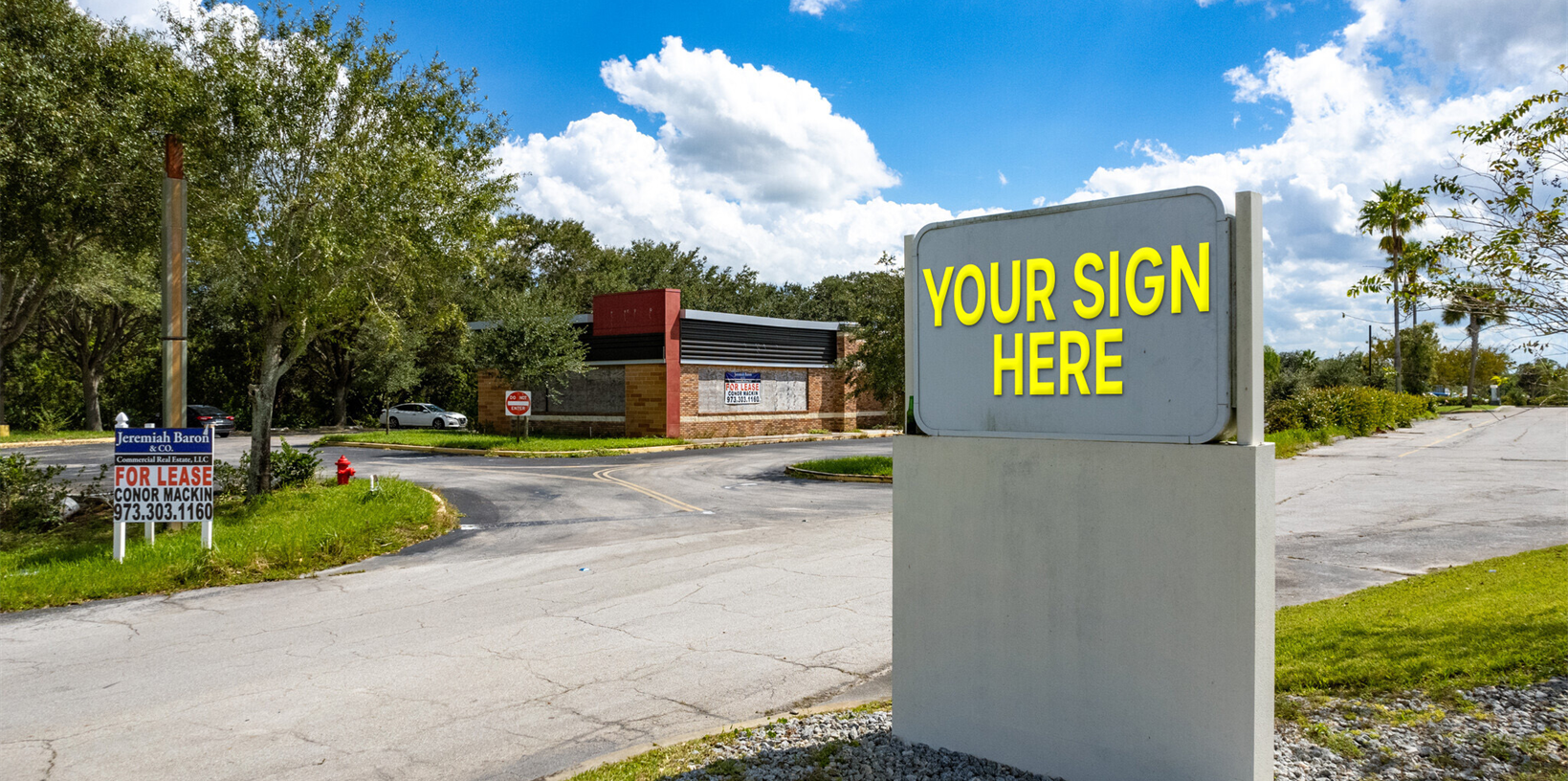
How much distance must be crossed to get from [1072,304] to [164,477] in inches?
446

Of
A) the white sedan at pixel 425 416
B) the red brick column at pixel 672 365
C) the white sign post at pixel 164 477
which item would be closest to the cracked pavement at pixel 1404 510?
the white sign post at pixel 164 477

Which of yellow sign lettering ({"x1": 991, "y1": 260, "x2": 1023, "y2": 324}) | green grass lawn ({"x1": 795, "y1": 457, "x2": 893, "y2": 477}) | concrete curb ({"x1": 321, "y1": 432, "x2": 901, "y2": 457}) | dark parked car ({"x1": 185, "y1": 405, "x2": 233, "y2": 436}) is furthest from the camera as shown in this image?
dark parked car ({"x1": 185, "y1": 405, "x2": 233, "y2": 436})

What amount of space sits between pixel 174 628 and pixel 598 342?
26.7 meters

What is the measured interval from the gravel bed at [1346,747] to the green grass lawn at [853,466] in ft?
53.0

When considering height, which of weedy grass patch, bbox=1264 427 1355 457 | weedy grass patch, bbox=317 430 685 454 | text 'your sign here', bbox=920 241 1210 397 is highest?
text 'your sign here', bbox=920 241 1210 397

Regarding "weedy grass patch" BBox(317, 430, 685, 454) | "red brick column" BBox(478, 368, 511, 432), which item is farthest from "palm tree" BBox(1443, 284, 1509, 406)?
"red brick column" BBox(478, 368, 511, 432)

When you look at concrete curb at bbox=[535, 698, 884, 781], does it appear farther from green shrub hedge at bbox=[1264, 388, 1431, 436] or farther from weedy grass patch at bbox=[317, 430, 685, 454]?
green shrub hedge at bbox=[1264, 388, 1431, 436]

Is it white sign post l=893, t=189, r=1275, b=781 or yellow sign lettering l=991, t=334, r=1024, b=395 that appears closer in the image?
white sign post l=893, t=189, r=1275, b=781

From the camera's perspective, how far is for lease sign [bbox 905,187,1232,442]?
3.86 meters

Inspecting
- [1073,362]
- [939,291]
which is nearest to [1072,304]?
[1073,362]

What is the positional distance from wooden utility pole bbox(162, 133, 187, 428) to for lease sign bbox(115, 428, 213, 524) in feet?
3.18

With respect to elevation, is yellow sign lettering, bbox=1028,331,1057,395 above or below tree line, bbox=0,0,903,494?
below

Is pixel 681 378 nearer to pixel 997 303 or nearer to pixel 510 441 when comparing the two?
pixel 510 441

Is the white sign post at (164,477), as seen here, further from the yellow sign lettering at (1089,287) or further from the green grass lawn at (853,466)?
the green grass lawn at (853,466)
